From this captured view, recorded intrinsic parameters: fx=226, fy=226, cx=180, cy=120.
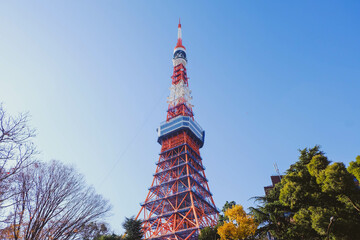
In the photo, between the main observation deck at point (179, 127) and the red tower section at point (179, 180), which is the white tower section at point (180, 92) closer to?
the red tower section at point (179, 180)

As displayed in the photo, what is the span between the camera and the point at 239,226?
1603 centimetres

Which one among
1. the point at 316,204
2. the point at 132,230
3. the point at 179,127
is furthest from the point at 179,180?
the point at 316,204

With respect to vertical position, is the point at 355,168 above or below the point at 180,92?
below

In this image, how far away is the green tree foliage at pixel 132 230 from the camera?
18.1 metres

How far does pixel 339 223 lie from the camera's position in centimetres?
1219

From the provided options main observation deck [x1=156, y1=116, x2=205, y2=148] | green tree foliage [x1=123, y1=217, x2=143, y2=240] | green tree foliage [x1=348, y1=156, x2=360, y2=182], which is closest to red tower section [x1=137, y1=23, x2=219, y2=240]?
main observation deck [x1=156, y1=116, x2=205, y2=148]

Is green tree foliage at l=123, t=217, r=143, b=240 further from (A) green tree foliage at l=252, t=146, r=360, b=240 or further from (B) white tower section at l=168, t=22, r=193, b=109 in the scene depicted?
(B) white tower section at l=168, t=22, r=193, b=109

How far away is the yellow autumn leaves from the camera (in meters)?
15.6

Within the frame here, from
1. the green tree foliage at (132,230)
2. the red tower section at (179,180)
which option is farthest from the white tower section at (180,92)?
the green tree foliage at (132,230)

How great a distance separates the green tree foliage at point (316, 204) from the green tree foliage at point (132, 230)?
939cm

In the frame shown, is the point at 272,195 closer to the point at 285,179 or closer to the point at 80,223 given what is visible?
the point at 285,179

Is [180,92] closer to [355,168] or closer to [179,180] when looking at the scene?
[179,180]

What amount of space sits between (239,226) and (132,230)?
28.0ft

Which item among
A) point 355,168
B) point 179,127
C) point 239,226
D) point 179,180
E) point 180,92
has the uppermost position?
point 180,92
